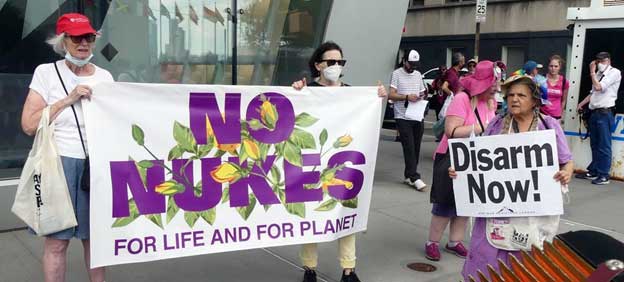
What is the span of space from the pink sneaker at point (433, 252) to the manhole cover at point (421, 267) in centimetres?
11

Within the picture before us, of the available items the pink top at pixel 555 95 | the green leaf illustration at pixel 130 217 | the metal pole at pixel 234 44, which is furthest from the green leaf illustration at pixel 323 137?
the pink top at pixel 555 95

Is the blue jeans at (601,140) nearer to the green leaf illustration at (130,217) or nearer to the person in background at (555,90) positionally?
the person in background at (555,90)

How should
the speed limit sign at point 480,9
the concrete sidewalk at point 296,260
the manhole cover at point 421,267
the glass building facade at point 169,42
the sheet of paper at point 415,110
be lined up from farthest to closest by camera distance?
the speed limit sign at point 480,9, the sheet of paper at point 415,110, the glass building facade at point 169,42, the manhole cover at point 421,267, the concrete sidewalk at point 296,260

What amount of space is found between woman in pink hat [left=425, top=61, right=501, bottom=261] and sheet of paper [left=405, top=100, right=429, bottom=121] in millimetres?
2647

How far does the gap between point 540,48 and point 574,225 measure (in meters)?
17.1

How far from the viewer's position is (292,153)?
371cm

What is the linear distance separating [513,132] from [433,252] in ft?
5.42

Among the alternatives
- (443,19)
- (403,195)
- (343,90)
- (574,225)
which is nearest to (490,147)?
(343,90)

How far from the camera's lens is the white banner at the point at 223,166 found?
321 cm

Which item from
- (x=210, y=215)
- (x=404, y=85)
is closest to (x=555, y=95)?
(x=404, y=85)

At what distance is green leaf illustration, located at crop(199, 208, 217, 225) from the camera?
3.45 m

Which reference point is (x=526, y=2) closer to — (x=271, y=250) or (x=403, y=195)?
(x=403, y=195)

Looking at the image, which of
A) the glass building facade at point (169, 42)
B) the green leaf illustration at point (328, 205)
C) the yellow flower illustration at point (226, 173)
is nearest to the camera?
the yellow flower illustration at point (226, 173)

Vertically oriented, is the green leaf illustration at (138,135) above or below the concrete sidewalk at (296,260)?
above
